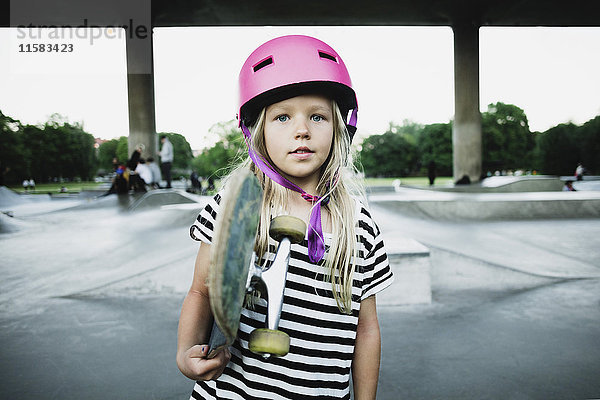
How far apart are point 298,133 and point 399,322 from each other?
3.17m

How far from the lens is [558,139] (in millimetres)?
53812

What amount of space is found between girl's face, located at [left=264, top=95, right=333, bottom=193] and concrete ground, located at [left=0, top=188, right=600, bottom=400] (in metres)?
1.99

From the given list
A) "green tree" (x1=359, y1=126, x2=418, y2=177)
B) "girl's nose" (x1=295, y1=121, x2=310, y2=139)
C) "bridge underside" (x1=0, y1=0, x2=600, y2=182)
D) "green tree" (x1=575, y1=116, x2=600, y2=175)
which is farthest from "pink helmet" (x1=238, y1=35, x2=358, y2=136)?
"green tree" (x1=359, y1=126, x2=418, y2=177)

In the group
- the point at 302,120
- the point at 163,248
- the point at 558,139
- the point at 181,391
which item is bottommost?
the point at 181,391

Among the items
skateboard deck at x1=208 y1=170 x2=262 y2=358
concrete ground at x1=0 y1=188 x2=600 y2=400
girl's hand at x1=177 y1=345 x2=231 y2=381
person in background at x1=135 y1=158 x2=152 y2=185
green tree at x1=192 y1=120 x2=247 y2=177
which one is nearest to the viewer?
skateboard deck at x1=208 y1=170 x2=262 y2=358

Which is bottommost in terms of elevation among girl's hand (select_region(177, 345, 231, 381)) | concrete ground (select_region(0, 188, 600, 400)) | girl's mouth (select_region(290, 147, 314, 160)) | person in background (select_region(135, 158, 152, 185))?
concrete ground (select_region(0, 188, 600, 400))

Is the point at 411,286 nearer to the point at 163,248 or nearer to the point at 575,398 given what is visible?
the point at 575,398

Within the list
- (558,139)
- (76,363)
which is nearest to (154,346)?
(76,363)

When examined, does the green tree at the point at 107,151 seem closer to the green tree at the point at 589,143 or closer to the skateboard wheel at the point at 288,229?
the skateboard wheel at the point at 288,229

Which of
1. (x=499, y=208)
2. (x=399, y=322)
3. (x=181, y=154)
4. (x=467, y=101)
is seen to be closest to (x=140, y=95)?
(x=467, y=101)

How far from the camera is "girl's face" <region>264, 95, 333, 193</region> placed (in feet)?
4.00

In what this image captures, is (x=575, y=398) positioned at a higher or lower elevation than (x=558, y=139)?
lower

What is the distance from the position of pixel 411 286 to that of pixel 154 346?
8.80 ft

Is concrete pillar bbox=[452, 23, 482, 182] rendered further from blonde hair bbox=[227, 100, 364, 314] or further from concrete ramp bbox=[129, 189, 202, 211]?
blonde hair bbox=[227, 100, 364, 314]
